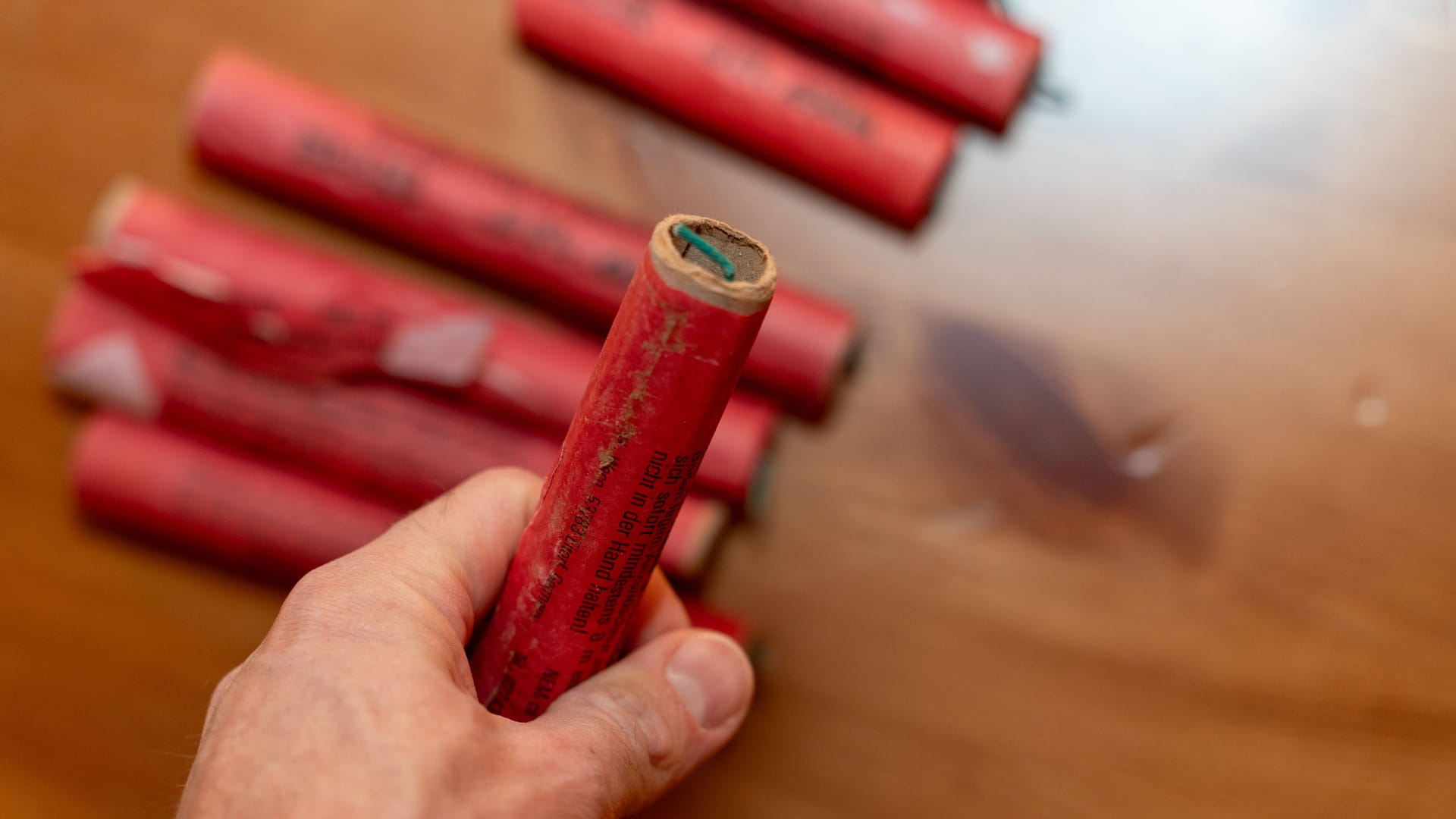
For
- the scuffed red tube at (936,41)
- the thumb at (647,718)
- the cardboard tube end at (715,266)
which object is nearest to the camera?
the cardboard tube end at (715,266)

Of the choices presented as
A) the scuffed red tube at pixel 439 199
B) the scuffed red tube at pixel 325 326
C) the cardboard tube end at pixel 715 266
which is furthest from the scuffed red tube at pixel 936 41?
the cardboard tube end at pixel 715 266

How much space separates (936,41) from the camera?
0.69 m

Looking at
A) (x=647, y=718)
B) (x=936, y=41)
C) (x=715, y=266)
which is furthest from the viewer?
(x=936, y=41)

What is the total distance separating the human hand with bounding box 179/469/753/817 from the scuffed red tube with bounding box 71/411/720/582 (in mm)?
241

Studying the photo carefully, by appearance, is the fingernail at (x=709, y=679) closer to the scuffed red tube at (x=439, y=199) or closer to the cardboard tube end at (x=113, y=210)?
the scuffed red tube at (x=439, y=199)

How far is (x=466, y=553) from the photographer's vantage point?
0.46 m

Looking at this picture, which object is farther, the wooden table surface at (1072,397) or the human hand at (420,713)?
the wooden table surface at (1072,397)

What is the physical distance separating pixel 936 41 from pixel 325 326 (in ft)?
1.74

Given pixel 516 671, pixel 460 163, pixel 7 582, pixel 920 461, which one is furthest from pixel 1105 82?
pixel 7 582

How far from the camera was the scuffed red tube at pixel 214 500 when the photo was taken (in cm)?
71

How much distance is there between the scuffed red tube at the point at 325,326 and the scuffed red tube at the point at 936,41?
0.30m

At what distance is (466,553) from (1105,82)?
63 cm

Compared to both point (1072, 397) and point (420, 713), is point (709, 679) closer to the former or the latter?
point (420, 713)

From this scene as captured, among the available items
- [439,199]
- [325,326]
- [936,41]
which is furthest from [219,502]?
[936,41]
